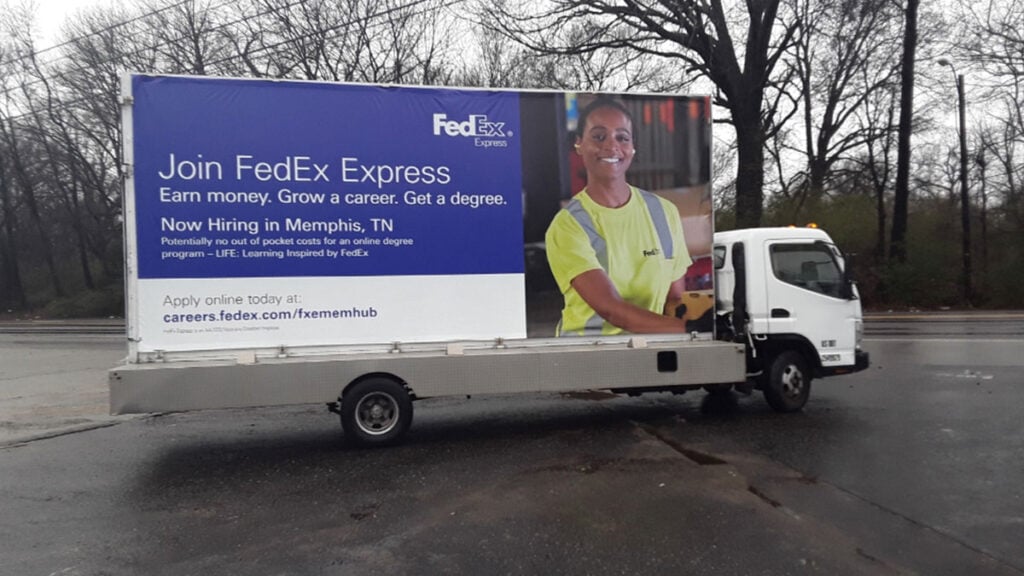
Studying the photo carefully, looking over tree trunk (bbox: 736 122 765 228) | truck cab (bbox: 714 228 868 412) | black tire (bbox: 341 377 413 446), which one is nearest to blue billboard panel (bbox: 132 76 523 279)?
black tire (bbox: 341 377 413 446)

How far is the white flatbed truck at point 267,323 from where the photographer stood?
21.8 ft

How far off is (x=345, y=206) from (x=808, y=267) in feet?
17.3

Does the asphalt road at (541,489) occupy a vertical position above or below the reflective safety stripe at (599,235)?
below

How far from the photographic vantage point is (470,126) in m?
7.34

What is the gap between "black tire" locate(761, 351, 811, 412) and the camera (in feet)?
27.6

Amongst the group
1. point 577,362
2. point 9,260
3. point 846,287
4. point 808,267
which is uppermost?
point 9,260

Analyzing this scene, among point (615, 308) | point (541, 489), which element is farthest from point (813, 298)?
point (541, 489)

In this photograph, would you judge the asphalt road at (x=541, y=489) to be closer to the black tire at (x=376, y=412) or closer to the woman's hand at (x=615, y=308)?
the black tire at (x=376, y=412)

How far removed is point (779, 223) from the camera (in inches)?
1105

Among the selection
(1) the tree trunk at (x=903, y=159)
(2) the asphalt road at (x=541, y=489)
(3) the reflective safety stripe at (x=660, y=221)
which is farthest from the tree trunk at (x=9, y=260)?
(3) the reflective safety stripe at (x=660, y=221)

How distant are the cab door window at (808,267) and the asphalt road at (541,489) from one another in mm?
1516

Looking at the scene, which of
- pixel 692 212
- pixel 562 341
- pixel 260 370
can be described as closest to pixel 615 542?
pixel 562 341

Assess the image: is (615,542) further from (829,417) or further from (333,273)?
(829,417)

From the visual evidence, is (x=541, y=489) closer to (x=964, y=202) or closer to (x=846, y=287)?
(x=846, y=287)
